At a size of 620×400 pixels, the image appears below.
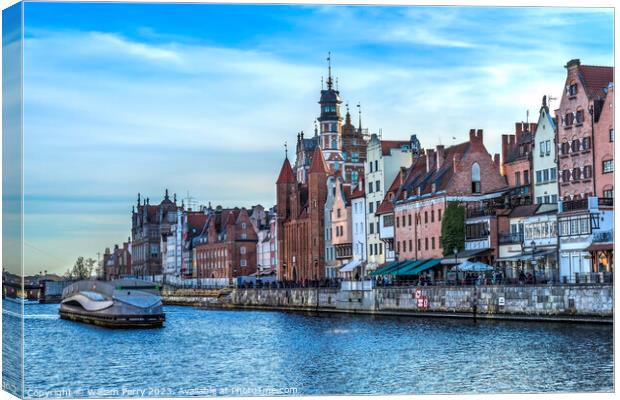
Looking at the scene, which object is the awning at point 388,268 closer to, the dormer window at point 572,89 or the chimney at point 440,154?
the chimney at point 440,154

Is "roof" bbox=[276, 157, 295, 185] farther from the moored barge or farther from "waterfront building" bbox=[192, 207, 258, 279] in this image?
the moored barge

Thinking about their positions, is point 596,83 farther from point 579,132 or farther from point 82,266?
point 82,266

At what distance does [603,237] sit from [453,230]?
2124 centimetres

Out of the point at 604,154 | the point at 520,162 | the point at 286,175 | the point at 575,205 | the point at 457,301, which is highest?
the point at 286,175

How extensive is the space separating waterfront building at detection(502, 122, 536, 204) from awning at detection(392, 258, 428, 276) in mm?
8121

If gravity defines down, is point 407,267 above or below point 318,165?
below

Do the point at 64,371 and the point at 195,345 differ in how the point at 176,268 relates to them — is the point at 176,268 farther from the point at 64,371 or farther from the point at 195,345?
the point at 64,371

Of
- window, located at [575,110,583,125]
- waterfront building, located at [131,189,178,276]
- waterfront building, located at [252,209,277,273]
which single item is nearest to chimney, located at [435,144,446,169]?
window, located at [575,110,583,125]

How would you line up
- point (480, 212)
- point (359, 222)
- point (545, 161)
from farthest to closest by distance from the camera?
point (359, 222), point (480, 212), point (545, 161)

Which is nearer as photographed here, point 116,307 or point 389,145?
point 116,307

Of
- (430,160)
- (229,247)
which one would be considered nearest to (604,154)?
(430,160)

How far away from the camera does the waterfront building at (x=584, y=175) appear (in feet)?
191

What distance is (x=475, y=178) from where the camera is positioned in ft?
266

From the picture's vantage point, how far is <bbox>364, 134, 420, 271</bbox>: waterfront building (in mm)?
93938
